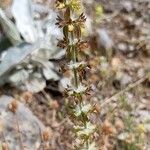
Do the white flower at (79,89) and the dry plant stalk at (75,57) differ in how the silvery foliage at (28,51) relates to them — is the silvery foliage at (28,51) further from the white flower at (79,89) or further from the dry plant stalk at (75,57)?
the white flower at (79,89)

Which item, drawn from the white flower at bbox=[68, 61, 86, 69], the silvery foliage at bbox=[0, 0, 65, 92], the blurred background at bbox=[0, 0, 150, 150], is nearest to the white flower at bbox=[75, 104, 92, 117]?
the white flower at bbox=[68, 61, 86, 69]

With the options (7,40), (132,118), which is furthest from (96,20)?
(132,118)

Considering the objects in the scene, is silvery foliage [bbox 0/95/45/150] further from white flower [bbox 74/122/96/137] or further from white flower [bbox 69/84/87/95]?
white flower [bbox 69/84/87/95]

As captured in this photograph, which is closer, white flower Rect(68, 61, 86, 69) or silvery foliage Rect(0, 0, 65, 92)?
white flower Rect(68, 61, 86, 69)

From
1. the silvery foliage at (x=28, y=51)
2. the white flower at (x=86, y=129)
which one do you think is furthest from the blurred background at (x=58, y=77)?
the white flower at (x=86, y=129)

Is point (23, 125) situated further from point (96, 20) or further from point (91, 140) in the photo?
point (96, 20)

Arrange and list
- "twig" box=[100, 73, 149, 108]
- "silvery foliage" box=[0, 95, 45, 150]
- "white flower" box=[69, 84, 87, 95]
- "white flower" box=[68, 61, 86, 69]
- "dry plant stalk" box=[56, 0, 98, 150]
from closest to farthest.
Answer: "dry plant stalk" box=[56, 0, 98, 150]
"white flower" box=[68, 61, 86, 69]
"white flower" box=[69, 84, 87, 95]
"silvery foliage" box=[0, 95, 45, 150]
"twig" box=[100, 73, 149, 108]
